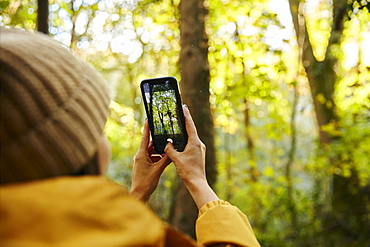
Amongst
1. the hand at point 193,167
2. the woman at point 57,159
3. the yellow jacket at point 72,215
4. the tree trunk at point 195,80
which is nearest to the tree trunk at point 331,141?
the tree trunk at point 195,80

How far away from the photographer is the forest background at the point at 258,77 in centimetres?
343

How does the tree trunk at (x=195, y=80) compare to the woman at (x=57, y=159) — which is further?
the tree trunk at (x=195, y=80)

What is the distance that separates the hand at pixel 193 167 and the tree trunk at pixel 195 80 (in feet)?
5.62

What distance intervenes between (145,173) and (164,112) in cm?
22

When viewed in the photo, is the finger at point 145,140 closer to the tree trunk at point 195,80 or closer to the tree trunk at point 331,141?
the tree trunk at point 195,80

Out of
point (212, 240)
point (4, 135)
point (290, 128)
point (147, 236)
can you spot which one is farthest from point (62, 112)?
point (290, 128)

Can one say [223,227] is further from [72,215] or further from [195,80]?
[195,80]

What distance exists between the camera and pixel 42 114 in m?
0.60

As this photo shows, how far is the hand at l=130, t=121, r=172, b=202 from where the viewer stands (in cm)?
122

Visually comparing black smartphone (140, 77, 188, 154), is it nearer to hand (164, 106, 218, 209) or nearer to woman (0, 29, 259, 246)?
hand (164, 106, 218, 209)

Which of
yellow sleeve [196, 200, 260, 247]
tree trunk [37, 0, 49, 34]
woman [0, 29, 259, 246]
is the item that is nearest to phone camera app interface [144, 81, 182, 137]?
yellow sleeve [196, 200, 260, 247]

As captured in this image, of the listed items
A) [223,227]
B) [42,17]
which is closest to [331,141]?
[42,17]

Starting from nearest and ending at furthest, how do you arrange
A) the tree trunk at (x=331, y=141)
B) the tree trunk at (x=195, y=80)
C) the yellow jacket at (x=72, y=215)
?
1. the yellow jacket at (x=72, y=215)
2. the tree trunk at (x=195, y=80)
3. the tree trunk at (x=331, y=141)

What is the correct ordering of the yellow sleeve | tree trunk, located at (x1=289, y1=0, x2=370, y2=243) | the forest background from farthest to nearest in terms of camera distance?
→ 1. tree trunk, located at (x1=289, y1=0, x2=370, y2=243)
2. the forest background
3. the yellow sleeve
